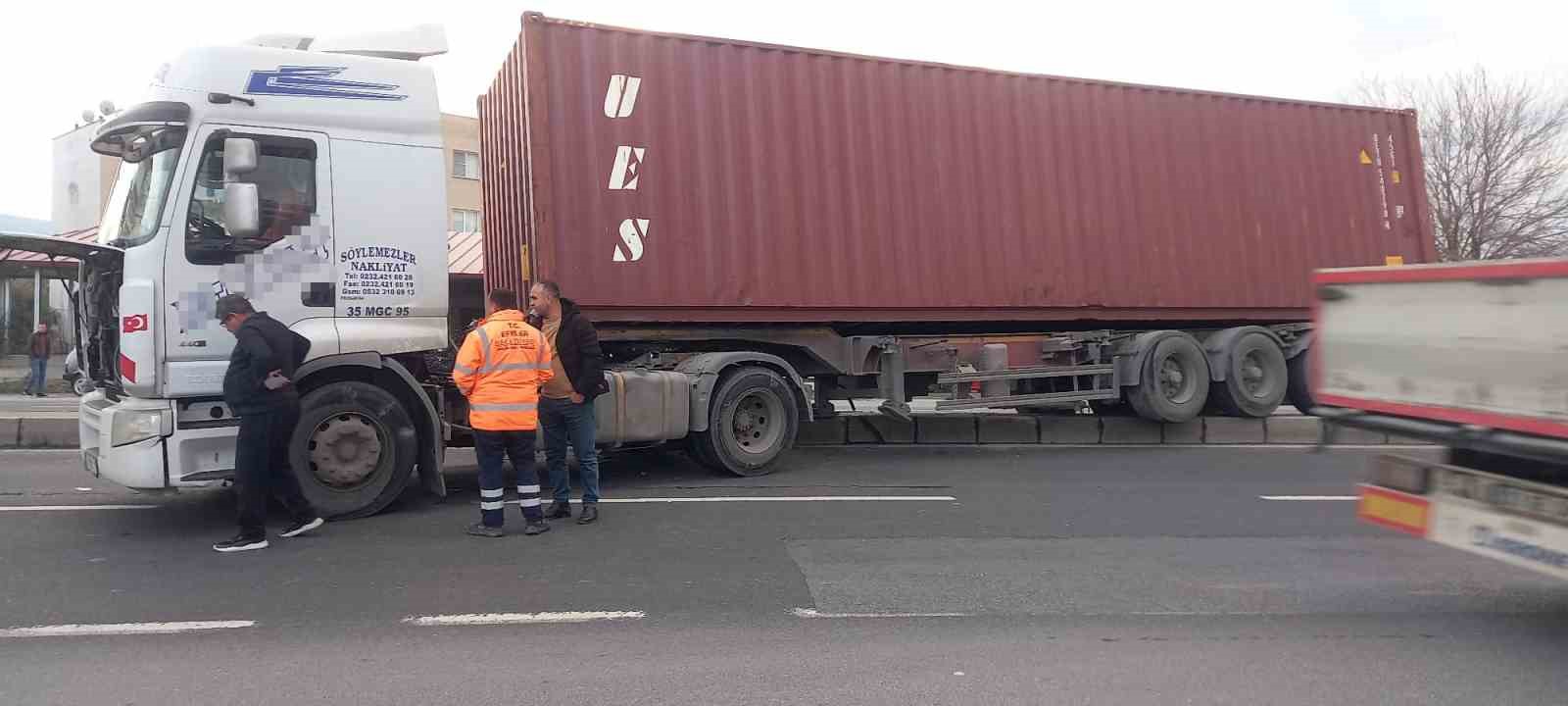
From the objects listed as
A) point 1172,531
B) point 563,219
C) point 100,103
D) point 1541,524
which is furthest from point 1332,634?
point 100,103

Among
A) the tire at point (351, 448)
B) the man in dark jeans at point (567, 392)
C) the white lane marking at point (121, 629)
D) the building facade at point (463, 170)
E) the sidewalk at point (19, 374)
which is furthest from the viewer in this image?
the building facade at point (463, 170)

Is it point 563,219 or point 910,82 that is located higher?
point 910,82

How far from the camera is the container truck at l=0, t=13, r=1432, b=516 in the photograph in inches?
227

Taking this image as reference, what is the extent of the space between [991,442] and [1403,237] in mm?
5066

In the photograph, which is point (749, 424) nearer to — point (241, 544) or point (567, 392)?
point (567, 392)

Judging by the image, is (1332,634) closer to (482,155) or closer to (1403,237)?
(482,155)

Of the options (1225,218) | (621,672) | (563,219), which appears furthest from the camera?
(1225,218)

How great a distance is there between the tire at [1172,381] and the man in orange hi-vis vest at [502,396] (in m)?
6.43

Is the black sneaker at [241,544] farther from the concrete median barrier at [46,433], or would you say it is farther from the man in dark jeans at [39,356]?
the man in dark jeans at [39,356]

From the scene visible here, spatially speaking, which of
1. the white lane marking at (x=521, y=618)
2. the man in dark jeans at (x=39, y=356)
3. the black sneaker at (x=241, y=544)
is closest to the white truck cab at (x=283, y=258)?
the black sneaker at (x=241, y=544)

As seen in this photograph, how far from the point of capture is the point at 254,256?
19.2 ft

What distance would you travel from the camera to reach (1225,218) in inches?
397

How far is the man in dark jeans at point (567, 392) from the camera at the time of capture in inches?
245

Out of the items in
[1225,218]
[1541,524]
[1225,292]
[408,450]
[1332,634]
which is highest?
[1225,218]
